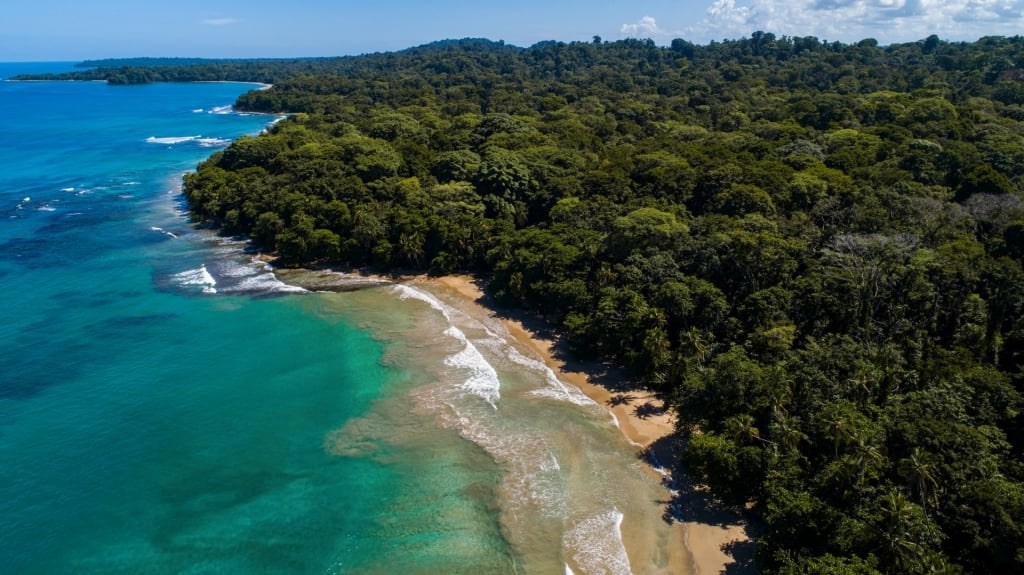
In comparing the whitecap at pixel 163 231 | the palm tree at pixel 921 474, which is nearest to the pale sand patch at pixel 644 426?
the palm tree at pixel 921 474

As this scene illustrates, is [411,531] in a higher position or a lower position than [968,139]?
lower

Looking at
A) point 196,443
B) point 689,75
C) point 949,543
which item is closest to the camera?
point 949,543

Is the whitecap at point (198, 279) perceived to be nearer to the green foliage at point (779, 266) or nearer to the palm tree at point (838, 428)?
the green foliage at point (779, 266)

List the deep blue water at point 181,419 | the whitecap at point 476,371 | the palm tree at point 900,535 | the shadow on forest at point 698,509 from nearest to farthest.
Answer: the palm tree at point 900,535
the shadow on forest at point 698,509
the deep blue water at point 181,419
the whitecap at point 476,371

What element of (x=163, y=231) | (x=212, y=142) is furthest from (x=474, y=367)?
(x=212, y=142)

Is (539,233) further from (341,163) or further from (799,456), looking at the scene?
(341,163)

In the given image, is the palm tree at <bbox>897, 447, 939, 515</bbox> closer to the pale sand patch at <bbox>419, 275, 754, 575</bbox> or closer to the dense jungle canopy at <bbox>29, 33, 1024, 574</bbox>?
the dense jungle canopy at <bbox>29, 33, 1024, 574</bbox>

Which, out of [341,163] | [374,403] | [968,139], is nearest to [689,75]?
[968,139]
